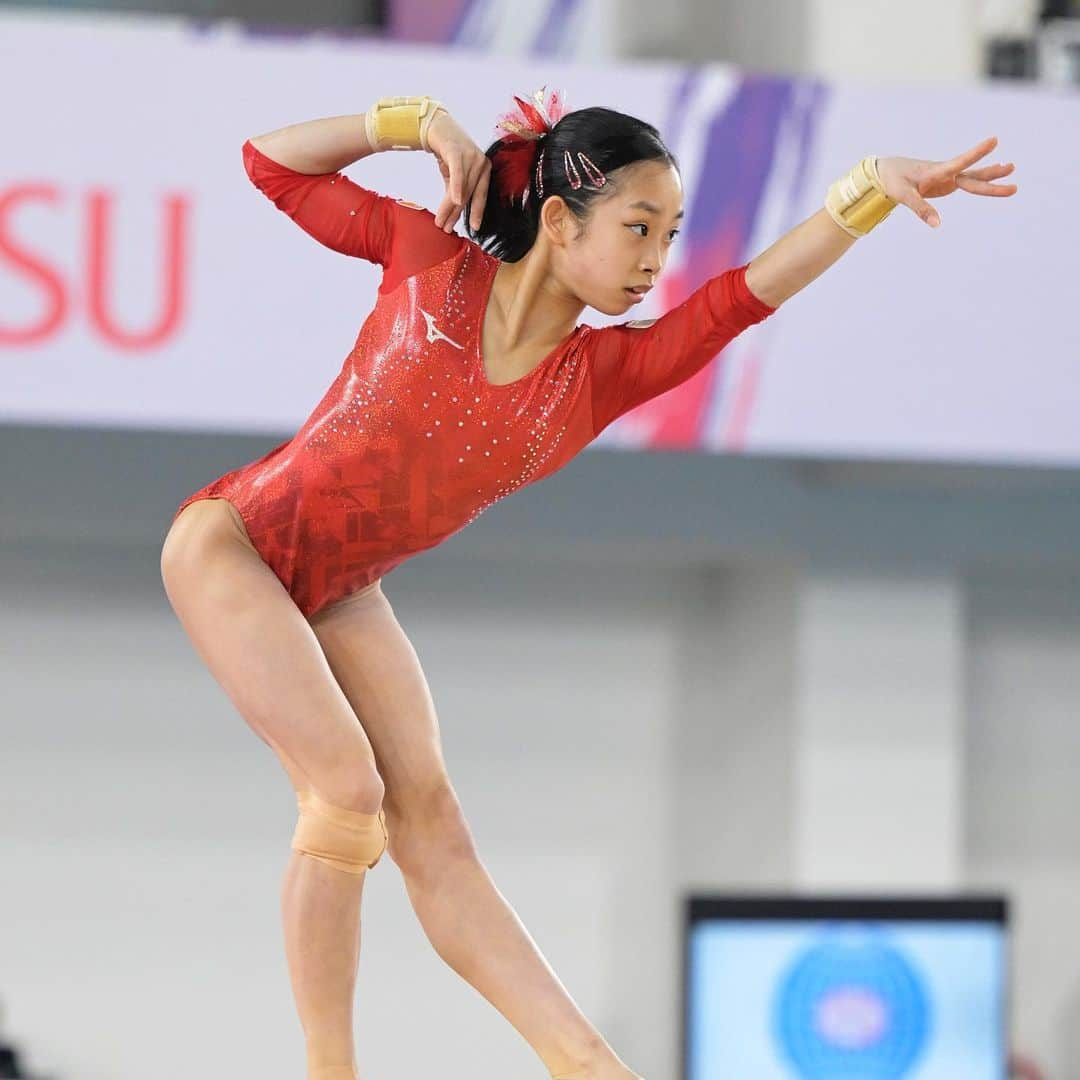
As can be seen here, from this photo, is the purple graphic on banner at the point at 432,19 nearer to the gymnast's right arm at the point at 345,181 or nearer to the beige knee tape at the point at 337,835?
the gymnast's right arm at the point at 345,181

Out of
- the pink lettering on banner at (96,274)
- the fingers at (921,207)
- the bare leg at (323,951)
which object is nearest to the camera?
the fingers at (921,207)

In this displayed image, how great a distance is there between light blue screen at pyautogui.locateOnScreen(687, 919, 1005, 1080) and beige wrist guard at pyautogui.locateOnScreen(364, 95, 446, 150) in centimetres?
272

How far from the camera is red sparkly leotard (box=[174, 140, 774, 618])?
1.51 m

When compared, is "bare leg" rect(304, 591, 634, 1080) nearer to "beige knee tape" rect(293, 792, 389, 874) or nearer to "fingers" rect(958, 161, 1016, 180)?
"beige knee tape" rect(293, 792, 389, 874)

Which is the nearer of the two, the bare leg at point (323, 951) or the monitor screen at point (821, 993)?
the bare leg at point (323, 951)

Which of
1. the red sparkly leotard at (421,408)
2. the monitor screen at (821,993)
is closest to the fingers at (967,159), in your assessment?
the red sparkly leotard at (421,408)

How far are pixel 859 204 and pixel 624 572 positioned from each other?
3.31 meters

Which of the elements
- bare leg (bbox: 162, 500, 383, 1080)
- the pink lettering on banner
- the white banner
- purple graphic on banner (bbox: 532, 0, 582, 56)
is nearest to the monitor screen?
the white banner

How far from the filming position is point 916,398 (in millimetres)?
3572

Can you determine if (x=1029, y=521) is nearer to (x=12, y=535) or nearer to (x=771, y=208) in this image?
(x=771, y=208)

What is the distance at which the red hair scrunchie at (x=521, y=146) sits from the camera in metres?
1.59

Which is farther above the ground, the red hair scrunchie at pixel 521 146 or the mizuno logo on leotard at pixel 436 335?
the red hair scrunchie at pixel 521 146

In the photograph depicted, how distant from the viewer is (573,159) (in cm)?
152

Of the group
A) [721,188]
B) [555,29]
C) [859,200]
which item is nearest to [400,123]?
[859,200]
